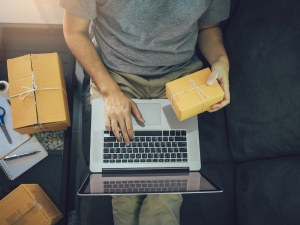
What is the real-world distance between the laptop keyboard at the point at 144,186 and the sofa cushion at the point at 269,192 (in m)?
0.37

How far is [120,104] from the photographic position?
839mm

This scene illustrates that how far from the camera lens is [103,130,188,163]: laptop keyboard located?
2.72 ft

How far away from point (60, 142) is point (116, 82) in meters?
0.49

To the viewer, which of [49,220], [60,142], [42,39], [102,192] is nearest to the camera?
[102,192]

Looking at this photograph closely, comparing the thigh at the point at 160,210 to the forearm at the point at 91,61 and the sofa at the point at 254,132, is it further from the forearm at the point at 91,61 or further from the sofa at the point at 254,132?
the forearm at the point at 91,61

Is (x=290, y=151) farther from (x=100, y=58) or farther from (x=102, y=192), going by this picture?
(x=100, y=58)

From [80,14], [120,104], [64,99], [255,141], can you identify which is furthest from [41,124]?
[255,141]

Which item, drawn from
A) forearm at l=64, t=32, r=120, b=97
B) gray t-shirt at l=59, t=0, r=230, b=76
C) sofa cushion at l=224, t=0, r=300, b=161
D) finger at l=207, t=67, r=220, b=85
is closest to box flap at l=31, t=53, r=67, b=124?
forearm at l=64, t=32, r=120, b=97

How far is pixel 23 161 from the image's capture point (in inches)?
38.3

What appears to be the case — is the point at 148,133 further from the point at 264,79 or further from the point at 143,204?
the point at 264,79

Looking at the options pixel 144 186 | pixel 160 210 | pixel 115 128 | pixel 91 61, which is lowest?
pixel 160 210

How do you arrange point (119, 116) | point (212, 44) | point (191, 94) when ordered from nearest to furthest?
1. point (191, 94)
2. point (119, 116)
3. point (212, 44)

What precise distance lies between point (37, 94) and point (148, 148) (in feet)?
1.93

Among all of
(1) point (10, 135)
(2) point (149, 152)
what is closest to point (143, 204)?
(2) point (149, 152)
